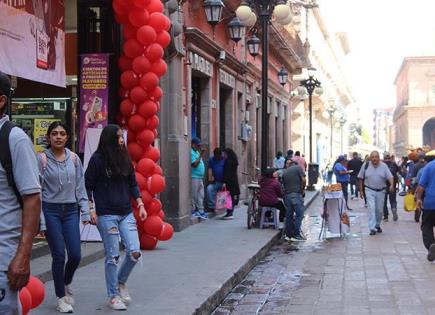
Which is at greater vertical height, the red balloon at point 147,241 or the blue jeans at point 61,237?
the blue jeans at point 61,237

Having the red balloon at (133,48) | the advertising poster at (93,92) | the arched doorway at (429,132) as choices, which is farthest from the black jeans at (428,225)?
the arched doorway at (429,132)

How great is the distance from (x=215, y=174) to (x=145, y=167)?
6884mm

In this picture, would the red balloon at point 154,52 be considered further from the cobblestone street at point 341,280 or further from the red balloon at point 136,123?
the cobblestone street at point 341,280

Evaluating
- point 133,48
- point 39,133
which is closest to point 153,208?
point 39,133

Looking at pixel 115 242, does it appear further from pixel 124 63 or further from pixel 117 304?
pixel 124 63

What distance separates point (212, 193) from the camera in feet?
56.3

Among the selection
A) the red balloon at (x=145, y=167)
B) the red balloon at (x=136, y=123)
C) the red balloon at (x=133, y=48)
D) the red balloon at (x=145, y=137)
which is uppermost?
the red balloon at (x=133, y=48)

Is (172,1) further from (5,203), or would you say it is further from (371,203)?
(5,203)

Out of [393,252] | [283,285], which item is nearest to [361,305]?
[283,285]

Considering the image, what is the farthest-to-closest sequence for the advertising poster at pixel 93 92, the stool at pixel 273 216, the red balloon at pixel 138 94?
the stool at pixel 273 216, the advertising poster at pixel 93 92, the red balloon at pixel 138 94

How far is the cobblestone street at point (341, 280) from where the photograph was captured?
7.62m

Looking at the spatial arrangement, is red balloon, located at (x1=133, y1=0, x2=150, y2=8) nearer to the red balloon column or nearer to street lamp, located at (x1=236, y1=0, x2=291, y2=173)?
the red balloon column

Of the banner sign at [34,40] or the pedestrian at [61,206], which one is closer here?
the pedestrian at [61,206]

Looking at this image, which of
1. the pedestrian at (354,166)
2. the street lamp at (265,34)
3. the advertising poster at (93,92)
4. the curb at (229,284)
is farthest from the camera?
the pedestrian at (354,166)
